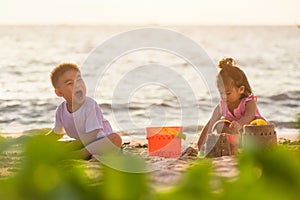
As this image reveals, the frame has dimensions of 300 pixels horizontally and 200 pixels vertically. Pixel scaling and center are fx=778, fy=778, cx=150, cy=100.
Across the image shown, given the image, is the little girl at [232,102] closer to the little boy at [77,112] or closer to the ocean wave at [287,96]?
the little boy at [77,112]

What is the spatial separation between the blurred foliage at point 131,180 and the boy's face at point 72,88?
14.9 ft

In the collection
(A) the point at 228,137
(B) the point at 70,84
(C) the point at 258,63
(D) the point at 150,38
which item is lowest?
(A) the point at 228,137

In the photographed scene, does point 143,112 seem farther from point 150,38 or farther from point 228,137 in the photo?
point 150,38

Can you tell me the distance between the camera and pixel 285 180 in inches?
10.4

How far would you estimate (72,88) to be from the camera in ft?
16.0

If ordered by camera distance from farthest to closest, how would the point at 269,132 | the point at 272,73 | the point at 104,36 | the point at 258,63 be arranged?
the point at 104,36
the point at 258,63
the point at 272,73
the point at 269,132

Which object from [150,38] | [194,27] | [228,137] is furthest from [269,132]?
[194,27]

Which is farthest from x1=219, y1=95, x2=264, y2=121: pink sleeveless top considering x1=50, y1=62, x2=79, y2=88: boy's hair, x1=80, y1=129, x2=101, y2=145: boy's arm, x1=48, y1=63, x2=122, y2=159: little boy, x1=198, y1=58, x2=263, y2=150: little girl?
x1=50, y1=62, x2=79, y2=88: boy's hair

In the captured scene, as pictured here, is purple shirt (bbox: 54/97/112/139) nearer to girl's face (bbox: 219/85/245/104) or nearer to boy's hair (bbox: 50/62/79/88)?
boy's hair (bbox: 50/62/79/88)

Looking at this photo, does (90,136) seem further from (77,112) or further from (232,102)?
(232,102)

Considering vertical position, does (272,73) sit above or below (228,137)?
above

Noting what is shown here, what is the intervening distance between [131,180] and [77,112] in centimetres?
456

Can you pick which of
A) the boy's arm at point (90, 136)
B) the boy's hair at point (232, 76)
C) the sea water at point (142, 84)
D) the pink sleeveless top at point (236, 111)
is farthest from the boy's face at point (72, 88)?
the boy's hair at point (232, 76)

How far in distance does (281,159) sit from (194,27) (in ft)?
144
